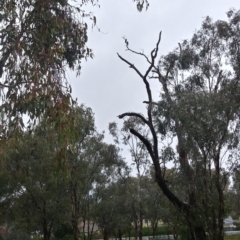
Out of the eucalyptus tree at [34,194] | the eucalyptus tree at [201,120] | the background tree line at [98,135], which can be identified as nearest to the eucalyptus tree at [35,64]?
the background tree line at [98,135]

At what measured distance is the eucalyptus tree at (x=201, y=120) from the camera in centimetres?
1467

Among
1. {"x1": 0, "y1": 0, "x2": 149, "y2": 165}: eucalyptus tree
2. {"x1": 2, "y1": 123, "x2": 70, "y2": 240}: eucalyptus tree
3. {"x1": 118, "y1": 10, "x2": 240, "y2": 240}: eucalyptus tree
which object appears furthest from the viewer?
{"x1": 2, "y1": 123, "x2": 70, "y2": 240}: eucalyptus tree

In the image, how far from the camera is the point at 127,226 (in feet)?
108

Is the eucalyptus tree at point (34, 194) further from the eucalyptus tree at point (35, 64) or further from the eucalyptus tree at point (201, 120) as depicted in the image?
the eucalyptus tree at point (35, 64)

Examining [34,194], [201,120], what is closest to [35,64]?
[201,120]

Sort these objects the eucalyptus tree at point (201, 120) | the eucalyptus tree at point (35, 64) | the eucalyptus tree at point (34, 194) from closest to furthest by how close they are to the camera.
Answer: the eucalyptus tree at point (35, 64)
the eucalyptus tree at point (201, 120)
the eucalyptus tree at point (34, 194)

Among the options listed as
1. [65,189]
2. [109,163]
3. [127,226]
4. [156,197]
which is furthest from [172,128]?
[127,226]

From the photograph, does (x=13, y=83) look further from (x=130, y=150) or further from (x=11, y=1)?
(x=130, y=150)

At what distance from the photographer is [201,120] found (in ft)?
47.3

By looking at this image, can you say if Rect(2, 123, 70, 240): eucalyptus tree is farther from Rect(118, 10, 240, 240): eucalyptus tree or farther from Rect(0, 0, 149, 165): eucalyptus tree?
Rect(0, 0, 149, 165): eucalyptus tree

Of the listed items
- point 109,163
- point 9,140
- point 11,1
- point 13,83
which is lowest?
point 9,140

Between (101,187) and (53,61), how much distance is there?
22.7 meters

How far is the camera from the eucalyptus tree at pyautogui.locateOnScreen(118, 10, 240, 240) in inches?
578

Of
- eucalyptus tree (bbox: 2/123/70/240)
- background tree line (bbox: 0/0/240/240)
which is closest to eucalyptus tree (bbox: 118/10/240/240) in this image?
background tree line (bbox: 0/0/240/240)
